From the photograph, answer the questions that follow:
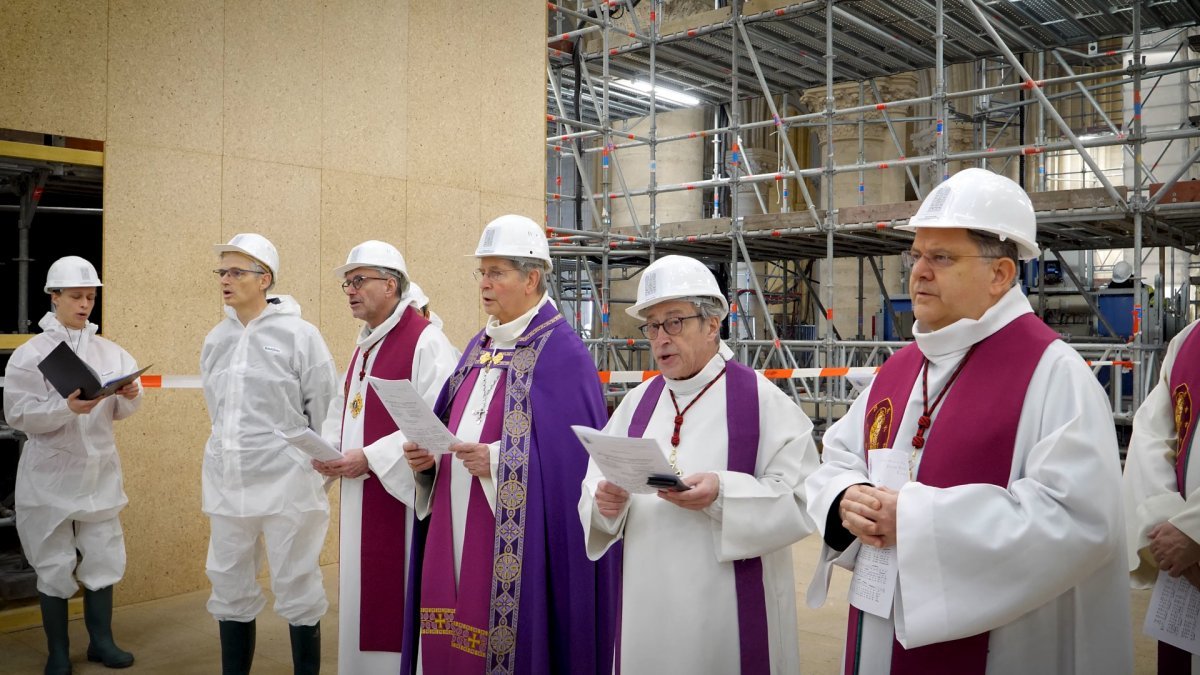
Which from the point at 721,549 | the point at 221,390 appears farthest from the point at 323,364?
the point at 721,549

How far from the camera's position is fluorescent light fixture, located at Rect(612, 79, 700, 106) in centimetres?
1525

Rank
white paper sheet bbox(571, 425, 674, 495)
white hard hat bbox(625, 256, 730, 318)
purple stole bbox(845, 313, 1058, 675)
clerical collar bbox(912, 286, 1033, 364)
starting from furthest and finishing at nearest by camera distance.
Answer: white hard hat bbox(625, 256, 730, 318)
white paper sheet bbox(571, 425, 674, 495)
clerical collar bbox(912, 286, 1033, 364)
purple stole bbox(845, 313, 1058, 675)

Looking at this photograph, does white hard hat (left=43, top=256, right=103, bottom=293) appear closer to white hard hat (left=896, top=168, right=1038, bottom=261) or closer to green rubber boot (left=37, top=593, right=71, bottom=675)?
green rubber boot (left=37, top=593, right=71, bottom=675)

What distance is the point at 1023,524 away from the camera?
216 centimetres

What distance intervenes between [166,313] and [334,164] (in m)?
1.74

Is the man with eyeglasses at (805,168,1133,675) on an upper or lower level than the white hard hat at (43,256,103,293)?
lower

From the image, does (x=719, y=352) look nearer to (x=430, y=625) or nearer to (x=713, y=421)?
(x=713, y=421)

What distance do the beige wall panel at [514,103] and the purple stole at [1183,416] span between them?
6114 mm

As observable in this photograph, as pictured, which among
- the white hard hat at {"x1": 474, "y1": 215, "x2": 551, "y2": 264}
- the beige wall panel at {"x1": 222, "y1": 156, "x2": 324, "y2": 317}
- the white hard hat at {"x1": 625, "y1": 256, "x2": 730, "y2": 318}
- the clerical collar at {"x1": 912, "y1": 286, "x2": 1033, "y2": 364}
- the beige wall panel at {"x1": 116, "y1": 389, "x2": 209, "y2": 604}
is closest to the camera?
the clerical collar at {"x1": 912, "y1": 286, "x2": 1033, "y2": 364}

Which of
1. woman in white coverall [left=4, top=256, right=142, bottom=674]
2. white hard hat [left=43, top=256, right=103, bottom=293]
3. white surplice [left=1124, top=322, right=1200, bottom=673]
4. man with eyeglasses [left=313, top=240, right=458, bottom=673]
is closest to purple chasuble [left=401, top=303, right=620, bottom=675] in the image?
man with eyeglasses [left=313, top=240, right=458, bottom=673]

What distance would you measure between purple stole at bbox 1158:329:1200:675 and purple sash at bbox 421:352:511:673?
2279 millimetres

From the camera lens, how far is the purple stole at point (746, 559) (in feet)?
10.0

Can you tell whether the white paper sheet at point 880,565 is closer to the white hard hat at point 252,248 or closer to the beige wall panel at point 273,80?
the white hard hat at point 252,248

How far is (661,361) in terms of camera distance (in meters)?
3.28
